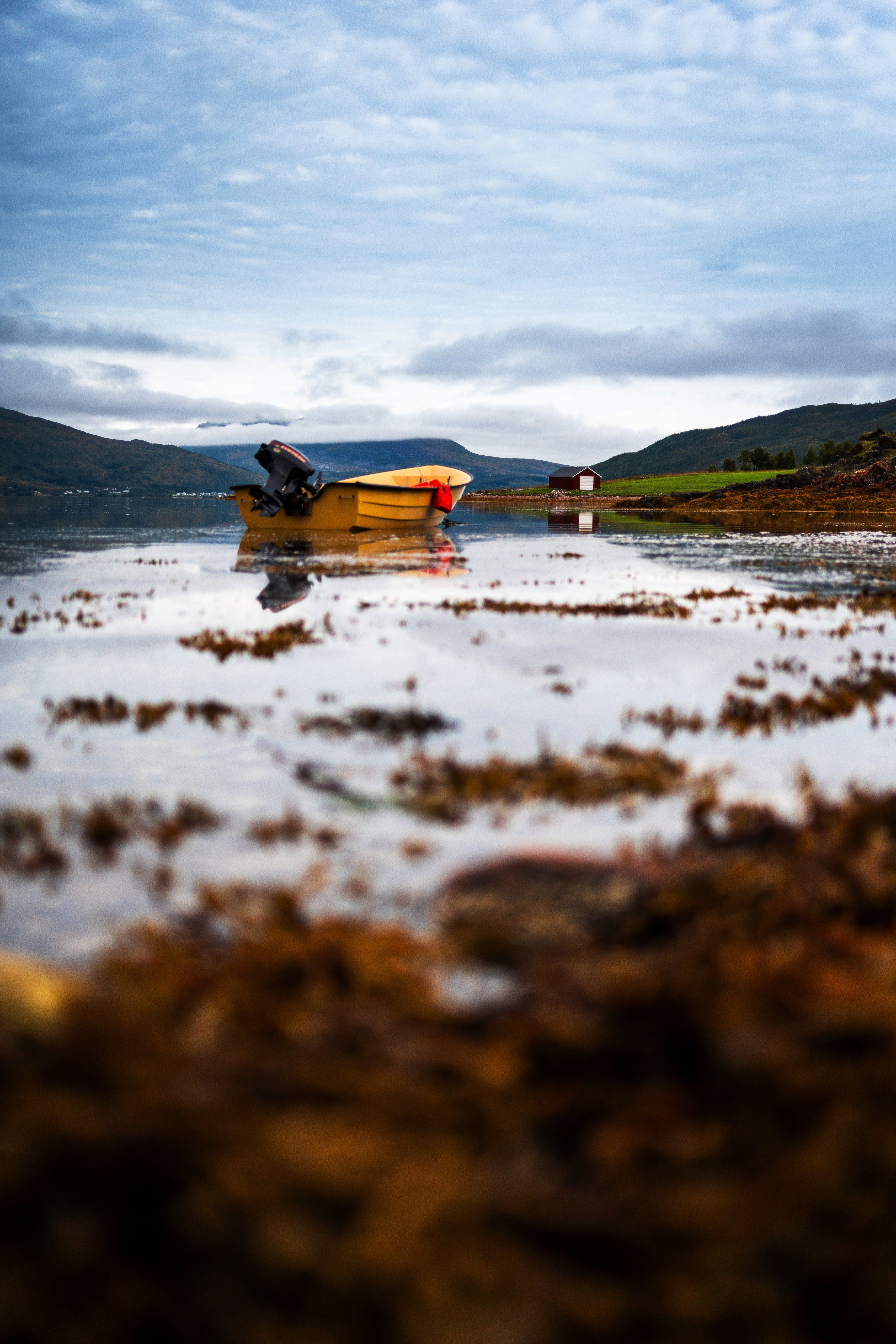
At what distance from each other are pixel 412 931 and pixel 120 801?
267 cm

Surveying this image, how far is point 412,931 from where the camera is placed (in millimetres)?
3764

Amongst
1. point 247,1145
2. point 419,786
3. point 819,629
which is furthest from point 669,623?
point 247,1145

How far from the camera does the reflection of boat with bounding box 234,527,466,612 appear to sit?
807 inches

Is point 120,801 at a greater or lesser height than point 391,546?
lesser

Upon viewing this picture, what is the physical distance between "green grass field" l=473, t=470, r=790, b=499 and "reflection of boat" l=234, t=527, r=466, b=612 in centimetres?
8967

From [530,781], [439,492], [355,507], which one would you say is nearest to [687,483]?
[439,492]

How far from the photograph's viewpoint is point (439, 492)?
48094mm

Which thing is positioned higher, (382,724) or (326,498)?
(326,498)

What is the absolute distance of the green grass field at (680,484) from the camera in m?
135

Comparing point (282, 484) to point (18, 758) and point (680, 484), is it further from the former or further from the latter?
point (680, 484)

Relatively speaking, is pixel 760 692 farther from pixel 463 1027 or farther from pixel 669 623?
pixel 463 1027

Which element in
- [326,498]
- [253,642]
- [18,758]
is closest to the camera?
[18,758]

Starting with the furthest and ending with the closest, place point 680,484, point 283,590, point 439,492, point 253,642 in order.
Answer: point 680,484, point 439,492, point 283,590, point 253,642

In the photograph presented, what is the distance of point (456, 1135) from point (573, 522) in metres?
68.0
